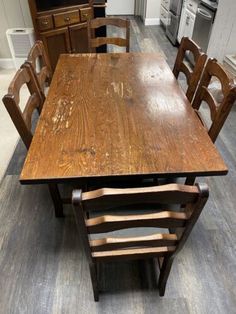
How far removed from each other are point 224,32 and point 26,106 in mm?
2666

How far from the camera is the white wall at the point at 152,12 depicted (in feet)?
17.3

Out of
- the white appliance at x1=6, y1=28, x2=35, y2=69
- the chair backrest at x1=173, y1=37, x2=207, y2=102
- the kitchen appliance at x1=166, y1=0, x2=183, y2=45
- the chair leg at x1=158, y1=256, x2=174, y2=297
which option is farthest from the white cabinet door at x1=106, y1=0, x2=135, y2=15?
the chair leg at x1=158, y1=256, x2=174, y2=297

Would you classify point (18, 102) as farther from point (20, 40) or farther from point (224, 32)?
point (224, 32)

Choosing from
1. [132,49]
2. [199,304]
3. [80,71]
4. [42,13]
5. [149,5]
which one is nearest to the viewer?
[199,304]

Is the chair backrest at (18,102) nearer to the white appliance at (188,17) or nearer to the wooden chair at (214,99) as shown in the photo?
the wooden chair at (214,99)

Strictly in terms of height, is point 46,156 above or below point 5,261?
above

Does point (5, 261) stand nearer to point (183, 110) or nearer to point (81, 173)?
point (81, 173)

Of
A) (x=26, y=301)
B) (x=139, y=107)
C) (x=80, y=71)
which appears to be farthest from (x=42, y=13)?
(x=26, y=301)

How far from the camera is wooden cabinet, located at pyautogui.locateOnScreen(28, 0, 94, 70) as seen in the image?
2766 millimetres

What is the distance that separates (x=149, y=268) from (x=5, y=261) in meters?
0.85

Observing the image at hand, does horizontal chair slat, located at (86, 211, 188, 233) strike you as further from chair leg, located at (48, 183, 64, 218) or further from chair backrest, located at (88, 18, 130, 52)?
chair backrest, located at (88, 18, 130, 52)

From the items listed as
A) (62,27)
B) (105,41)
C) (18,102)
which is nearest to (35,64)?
(18,102)

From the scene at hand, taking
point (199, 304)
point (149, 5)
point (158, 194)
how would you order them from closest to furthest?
point (158, 194) → point (199, 304) → point (149, 5)

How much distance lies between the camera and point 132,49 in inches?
165
